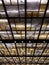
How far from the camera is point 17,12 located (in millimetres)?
10055

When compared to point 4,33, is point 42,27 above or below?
above

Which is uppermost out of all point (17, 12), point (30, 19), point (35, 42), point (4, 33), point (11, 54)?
point (17, 12)

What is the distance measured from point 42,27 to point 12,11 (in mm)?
3499

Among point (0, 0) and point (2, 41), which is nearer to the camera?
point (0, 0)

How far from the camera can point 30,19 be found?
10.9 metres

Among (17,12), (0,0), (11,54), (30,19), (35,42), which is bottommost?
(11,54)

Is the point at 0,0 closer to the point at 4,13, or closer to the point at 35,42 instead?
the point at 4,13

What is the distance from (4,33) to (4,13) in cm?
403

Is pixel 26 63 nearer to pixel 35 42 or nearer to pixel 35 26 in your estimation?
pixel 35 42

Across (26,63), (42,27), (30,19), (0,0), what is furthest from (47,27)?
(26,63)

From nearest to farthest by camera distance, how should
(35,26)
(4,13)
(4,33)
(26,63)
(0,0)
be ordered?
(0,0), (4,13), (35,26), (4,33), (26,63)

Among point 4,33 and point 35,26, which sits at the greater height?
point 35,26

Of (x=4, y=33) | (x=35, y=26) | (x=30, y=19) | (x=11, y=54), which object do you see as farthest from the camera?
(x=11, y=54)

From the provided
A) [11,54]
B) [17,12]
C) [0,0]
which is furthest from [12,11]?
[11,54]
